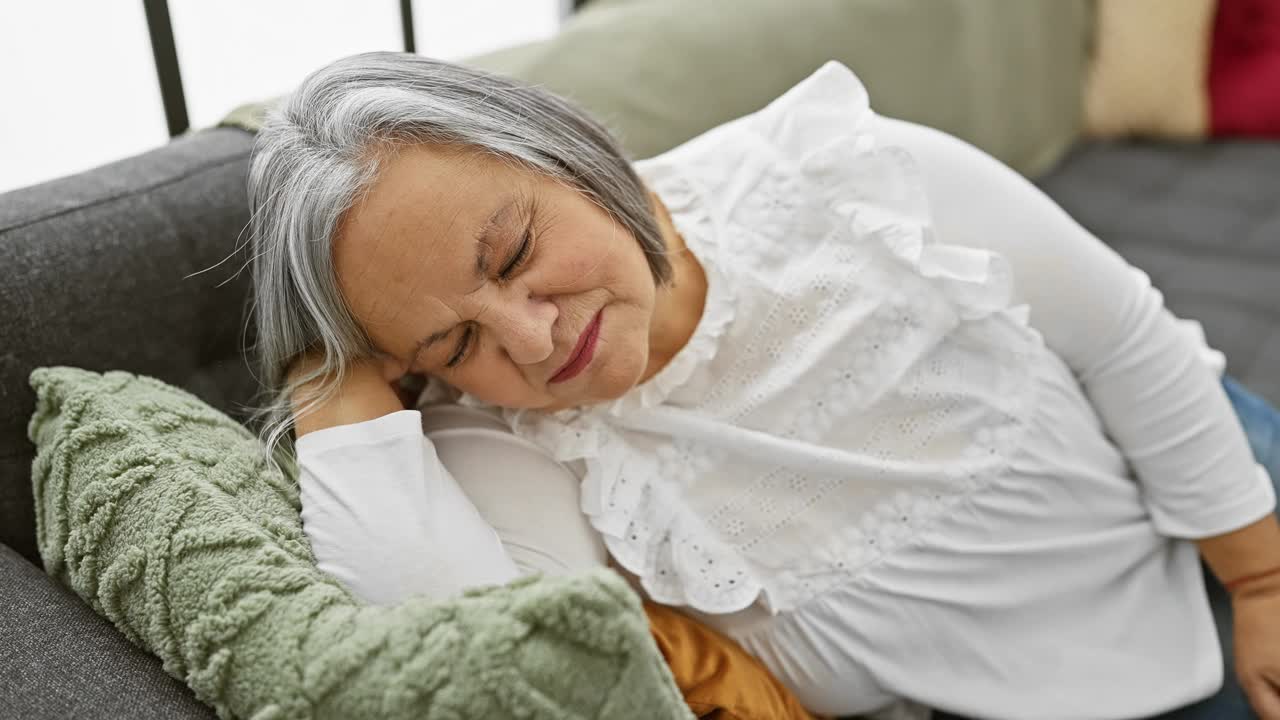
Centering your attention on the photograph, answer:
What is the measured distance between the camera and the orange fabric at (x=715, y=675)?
3.11 feet

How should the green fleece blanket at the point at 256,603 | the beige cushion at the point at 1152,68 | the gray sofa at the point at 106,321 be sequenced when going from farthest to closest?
the beige cushion at the point at 1152,68, the gray sofa at the point at 106,321, the green fleece blanket at the point at 256,603

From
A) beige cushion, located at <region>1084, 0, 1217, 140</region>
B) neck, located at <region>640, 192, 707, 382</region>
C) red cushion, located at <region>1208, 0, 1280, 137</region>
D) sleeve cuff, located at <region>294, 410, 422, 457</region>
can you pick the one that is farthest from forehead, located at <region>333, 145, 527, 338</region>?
red cushion, located at <region>1208, 0, 1280, 137</region>

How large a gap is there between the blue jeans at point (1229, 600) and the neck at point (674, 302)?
52cm

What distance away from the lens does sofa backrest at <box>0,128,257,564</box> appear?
993 millimetres

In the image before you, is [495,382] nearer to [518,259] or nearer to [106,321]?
[518,259]

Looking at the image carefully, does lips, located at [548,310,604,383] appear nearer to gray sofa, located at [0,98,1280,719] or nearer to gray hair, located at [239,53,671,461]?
gray hair, located at [239,53,671,461]

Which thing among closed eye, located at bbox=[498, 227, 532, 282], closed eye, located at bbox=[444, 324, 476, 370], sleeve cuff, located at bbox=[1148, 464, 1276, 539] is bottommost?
sleeve cuff, located at bbox=[1148, 464, 1276, 539]

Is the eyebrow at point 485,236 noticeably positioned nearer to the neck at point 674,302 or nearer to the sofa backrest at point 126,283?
the neck at point 674,302

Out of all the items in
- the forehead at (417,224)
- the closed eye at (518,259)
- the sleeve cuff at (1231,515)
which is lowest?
the sleeve cuff at (1231,515)

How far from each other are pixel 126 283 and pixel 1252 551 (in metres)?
1.22

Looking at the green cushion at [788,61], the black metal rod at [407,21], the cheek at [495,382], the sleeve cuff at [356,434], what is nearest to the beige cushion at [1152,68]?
the green cushion at [788,61]

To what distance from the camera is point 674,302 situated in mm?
1090

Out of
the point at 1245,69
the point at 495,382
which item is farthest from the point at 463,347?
the point at 1245,69

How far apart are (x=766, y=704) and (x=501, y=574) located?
29 centimetres
